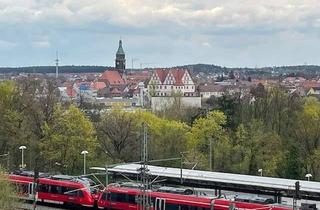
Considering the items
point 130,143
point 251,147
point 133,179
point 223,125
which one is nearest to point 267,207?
point 133,179

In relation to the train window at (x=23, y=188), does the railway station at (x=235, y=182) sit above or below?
above

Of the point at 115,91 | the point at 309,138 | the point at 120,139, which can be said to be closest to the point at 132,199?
the point at 120,139

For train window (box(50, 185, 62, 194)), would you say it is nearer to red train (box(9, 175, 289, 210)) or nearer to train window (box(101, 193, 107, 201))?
red train (box(9, 175, 289, 210))

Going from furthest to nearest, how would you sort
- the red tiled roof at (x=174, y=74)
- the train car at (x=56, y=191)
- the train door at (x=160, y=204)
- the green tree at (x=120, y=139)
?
the red tiled roof at (x=174, y=74), the green tree at (x=120, y=139), the train car at (x=56, y=191), the train door at (x=160, y=204)

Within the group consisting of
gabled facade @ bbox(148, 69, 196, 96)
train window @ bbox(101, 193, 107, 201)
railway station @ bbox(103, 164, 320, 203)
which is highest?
gabled facade @ bbox(148, 69, 196, 96)

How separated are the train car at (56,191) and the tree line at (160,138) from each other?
396 inches

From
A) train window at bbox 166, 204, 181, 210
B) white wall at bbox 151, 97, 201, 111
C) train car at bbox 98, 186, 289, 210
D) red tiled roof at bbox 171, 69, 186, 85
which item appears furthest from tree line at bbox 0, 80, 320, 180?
red tiled roof at bbox 171, 69, 186, 85

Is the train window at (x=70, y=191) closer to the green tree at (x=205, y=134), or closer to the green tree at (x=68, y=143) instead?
the green tree at (x=68, y=143)

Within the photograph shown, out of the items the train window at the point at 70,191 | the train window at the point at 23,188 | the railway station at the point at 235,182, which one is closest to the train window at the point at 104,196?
the train window at the point at 70,191

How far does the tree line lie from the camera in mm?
52156

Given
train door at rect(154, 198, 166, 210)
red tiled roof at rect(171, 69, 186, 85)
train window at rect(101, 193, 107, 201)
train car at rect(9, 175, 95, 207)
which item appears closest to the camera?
train door at rect(154, 198, 166, 210)

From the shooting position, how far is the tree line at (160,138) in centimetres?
5216

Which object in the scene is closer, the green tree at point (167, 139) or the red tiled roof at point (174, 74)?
the green tree at point (167, 139)

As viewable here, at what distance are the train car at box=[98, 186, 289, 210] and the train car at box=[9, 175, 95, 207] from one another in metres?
1.15
